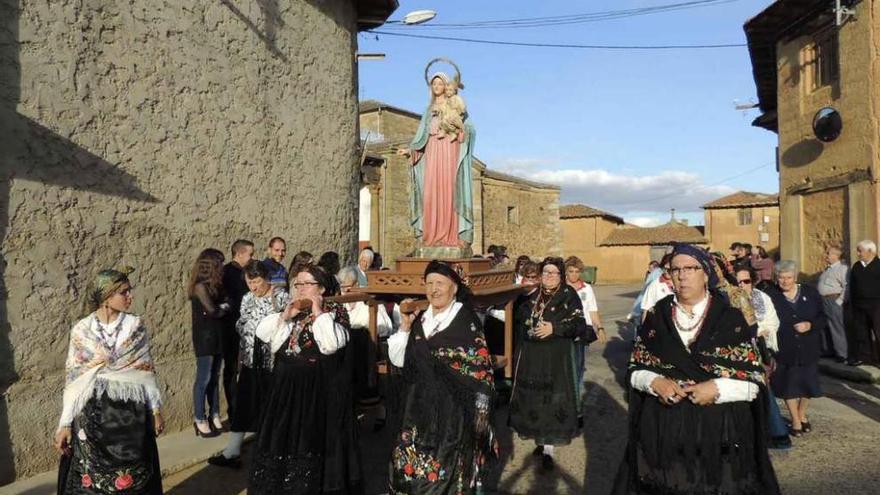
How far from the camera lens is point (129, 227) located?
5.41 metres

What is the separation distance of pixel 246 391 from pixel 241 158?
8.88 feet

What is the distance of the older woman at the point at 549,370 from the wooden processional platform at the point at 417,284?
1.42 ft

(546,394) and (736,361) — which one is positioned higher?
(736,361)

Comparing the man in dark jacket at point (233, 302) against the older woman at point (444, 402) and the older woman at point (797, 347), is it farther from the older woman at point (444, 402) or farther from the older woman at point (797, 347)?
the older woman at point (797, 347)

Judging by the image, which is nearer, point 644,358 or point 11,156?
point 644,358

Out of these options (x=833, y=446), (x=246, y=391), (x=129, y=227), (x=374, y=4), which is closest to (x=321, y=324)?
(x=246, y=391)

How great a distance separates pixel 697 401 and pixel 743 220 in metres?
36.4

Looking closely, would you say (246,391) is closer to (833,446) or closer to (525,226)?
(833,446)

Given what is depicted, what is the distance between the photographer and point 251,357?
16.1ft

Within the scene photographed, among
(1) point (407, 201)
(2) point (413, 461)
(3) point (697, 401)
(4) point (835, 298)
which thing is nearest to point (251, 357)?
(2) point (413, 461)

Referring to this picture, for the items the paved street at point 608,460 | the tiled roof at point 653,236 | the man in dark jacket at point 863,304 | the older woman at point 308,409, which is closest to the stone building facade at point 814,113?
the man in dark jacket at point 863,304

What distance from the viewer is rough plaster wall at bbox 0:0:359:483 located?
4570 mm

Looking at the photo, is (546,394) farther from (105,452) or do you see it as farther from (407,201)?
(407,201)

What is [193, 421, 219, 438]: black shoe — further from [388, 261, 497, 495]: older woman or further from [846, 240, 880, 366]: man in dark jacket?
[846, 240, 880, 366]: man in dark jacket
